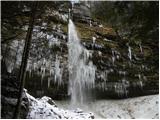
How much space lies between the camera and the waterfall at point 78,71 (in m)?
21.4

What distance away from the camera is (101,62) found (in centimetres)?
2222

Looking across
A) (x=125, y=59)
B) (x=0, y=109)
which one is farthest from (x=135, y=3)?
(x=125, y=59)

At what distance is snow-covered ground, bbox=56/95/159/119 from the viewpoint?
A: 66.3 feet

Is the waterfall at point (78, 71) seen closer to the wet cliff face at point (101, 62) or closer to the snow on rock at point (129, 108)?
the wet cliff face at point (101, 62)

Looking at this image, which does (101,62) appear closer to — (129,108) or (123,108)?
(123,108)

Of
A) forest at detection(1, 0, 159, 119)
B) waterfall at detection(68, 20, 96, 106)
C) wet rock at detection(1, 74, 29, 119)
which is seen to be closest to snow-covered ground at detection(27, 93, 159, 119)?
forest at detection(1, 0, 159, 119)

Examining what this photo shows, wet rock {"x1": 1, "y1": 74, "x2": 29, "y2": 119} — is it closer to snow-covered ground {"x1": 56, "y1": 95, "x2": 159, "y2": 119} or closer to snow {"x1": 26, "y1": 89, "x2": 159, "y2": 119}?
snow {"x1": 26, "y1": 89, "x2": 159, "y2": 119}

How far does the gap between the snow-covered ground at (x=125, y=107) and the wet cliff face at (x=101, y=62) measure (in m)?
0.52

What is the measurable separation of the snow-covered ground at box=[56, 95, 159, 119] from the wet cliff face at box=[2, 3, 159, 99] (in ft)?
1.71

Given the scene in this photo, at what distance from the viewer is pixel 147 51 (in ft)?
75.4

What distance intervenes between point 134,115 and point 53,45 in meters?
6.22

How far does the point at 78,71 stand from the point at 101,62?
171cm

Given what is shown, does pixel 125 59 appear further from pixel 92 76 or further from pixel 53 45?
pixel 53 45

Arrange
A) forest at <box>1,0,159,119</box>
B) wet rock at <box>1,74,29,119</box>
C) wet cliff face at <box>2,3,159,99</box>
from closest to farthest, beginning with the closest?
wet rock at <box>1,74,29,119</box>, forest at <box>1,0,159,119</box>, wet cliff face at <box>2,3,159,99</box>
